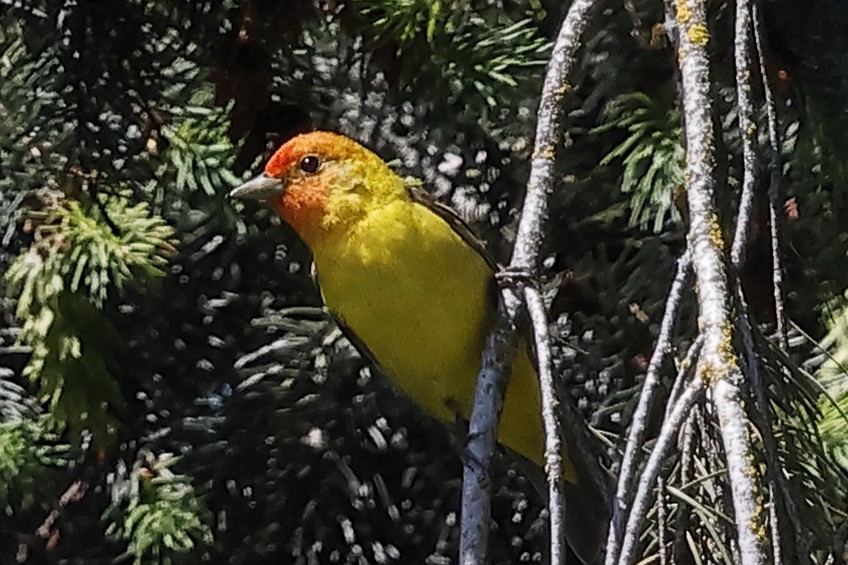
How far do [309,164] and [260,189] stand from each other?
87 mm

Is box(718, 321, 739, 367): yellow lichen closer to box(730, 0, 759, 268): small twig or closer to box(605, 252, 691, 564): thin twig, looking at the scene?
box(605, 252, 691, 564): thin twig

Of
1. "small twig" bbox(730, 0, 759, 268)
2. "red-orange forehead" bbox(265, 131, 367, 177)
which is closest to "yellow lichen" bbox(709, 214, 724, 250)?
"small twig" bbox(730, 0, 759, 268)

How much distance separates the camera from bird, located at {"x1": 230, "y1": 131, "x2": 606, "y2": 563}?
1.60 metres

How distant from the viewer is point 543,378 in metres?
0.91

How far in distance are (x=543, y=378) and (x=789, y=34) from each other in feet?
2.16

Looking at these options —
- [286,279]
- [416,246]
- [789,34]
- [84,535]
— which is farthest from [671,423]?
[84,535]

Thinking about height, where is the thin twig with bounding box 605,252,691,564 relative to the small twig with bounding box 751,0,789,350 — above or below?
below

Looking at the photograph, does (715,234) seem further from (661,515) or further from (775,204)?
(775,204)

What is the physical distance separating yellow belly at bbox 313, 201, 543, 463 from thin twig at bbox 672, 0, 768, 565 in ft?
2.02

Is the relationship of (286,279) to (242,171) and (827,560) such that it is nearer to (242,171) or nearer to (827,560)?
(242,171)

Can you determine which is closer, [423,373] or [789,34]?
[789,34]

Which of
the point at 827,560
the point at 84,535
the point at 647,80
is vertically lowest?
the point at 84,535

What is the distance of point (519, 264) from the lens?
3.65ft

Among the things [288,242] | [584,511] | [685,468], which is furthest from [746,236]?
[288,242]
